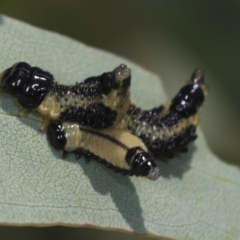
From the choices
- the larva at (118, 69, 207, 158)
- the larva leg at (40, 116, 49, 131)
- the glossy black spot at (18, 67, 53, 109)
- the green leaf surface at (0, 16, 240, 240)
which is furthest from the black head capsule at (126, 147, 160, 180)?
the glossy black spot at (18, 67, 53, 109)

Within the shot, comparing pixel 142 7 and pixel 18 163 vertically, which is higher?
pixel 142 7

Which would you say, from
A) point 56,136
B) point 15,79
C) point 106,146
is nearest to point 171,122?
point 106,146

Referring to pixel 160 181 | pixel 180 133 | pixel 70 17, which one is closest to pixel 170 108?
pixel 180 133

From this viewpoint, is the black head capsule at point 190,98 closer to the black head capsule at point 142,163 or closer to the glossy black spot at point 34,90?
the black head capsule at point 142,163

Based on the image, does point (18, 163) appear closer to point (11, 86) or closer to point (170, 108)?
point (11, 86)

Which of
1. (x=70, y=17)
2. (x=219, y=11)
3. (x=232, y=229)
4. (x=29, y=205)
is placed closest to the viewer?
(x=29, y=205)

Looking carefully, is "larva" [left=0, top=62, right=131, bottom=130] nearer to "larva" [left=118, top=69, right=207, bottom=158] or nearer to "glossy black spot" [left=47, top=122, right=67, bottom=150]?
"glossy black spot" [left=47, top=122, right=67, bottom=150]
